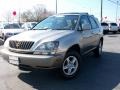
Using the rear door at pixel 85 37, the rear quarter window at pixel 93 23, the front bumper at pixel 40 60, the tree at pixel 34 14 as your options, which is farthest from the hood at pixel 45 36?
the tree at pixel 34 14

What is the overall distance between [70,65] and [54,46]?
900mm

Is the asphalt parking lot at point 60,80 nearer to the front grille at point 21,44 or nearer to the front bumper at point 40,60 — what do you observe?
the front bumper at point 40,60

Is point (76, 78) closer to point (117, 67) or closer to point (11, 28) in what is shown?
point (117, 67)

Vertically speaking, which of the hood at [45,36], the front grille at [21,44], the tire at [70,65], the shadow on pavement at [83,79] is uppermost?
the hood at [45,36]

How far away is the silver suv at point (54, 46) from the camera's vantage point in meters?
5.59

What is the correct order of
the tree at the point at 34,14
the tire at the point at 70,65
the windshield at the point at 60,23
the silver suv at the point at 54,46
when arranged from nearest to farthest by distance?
the silver suv at the point at 54,46, the tire at the point at 70,65, the windshield at the point at 60,23, the tree at the point at 34,14

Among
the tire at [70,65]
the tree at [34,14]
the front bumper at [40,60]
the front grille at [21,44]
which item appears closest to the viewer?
the front bumper at [40,60]

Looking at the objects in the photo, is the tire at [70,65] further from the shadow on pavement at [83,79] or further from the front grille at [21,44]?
the front grille at [21,44]

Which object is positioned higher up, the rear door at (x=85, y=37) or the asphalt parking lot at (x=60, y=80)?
the rear door at (x=85, y=37)

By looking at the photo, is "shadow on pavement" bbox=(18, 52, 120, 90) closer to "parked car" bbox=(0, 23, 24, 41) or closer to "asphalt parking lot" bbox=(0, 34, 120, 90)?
"asphalt parking lot" bbox=(0, 34, 120, 90)

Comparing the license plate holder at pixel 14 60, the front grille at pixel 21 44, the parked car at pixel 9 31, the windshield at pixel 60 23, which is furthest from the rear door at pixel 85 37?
the parked car at pixel 9 31

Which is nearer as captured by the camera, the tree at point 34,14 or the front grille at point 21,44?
the front grille at point 21,44

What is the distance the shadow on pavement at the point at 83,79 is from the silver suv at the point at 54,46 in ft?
1.06

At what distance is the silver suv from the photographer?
559 centimetres
